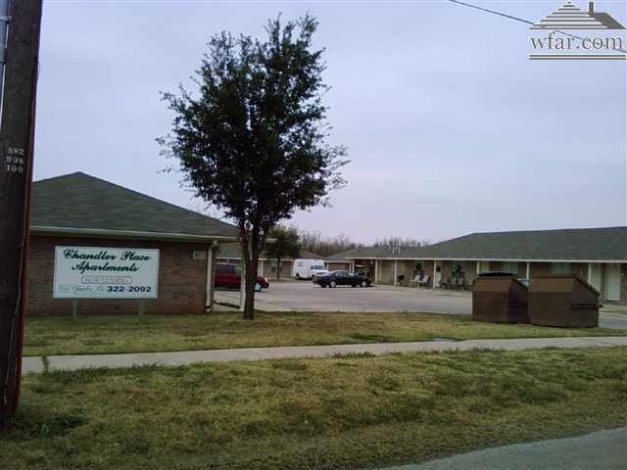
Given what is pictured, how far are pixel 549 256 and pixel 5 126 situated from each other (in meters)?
Result: 45.3

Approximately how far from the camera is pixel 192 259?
19406 mm

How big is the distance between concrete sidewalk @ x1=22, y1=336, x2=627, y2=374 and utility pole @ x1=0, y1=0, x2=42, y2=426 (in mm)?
2821

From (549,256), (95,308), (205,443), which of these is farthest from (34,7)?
(549,256)

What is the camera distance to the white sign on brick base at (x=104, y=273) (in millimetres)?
15469

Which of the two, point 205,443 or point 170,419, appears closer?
point 205,443

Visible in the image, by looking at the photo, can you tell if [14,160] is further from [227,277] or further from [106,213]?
[227,277]

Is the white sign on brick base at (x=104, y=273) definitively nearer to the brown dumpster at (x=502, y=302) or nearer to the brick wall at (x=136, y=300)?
the brick wall at (x=136, y=300)

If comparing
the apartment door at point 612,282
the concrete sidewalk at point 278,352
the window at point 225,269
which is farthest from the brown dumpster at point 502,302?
the apartment door at point 612,282

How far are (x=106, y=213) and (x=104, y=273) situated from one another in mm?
3350

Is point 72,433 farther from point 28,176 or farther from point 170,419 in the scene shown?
point 28,176

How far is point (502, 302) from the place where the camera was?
781 inches

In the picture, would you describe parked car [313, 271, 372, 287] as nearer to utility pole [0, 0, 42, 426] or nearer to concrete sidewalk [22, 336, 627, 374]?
concrete sidewalk [22, 336, 627, 374]

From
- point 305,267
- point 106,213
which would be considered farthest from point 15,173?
point 305,267

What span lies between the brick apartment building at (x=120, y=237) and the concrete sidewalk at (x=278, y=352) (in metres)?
7.72
